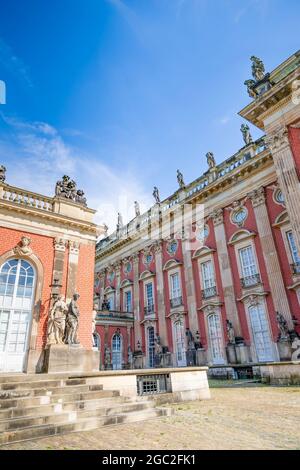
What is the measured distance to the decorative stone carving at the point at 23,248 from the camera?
12508 mm

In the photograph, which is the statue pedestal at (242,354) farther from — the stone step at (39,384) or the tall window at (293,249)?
the stone step at (39,384)

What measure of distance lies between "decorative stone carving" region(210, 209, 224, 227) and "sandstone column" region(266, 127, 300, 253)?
671 cm

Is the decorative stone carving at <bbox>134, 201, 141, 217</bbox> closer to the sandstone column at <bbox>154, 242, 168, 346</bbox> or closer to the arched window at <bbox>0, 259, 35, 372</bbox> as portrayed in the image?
the sandstone column at <bbox>154, 242, 168, 346</bbox>

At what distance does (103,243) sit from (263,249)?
2274 cm

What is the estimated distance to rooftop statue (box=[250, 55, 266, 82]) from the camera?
18316 mm

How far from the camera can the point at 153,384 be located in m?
8.45

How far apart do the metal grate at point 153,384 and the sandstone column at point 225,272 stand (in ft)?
38.9

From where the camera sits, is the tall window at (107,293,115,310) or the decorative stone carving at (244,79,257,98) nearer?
the decorative stone carving at (244,79,257,98)

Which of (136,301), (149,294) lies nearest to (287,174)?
(149,294)

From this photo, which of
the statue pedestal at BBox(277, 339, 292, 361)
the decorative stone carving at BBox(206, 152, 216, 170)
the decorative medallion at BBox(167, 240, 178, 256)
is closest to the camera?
the statue pedestal at BBox(277, 339, 292, 361)

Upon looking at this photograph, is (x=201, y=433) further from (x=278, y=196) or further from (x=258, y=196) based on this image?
(x=258, y=196)

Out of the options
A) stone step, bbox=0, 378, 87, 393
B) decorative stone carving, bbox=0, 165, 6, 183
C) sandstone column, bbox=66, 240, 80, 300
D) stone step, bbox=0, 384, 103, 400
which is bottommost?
stone step, bbox=0, 384, 103, 400

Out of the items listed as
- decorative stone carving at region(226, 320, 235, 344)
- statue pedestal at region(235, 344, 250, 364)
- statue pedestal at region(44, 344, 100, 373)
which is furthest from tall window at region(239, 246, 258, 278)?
statue pedestal at region(44, 344, 100, 373)
